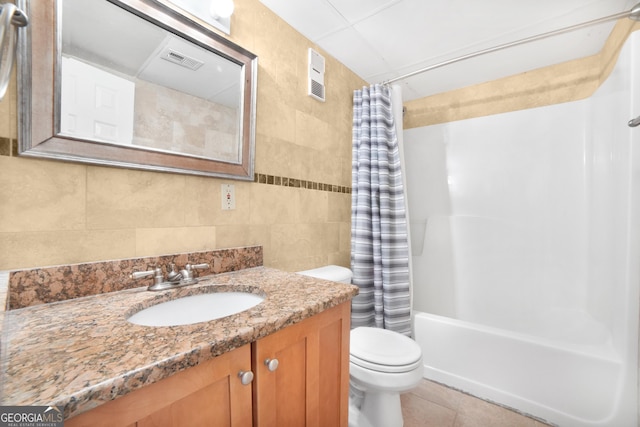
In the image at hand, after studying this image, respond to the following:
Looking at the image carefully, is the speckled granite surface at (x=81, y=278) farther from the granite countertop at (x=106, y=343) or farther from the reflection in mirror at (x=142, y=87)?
the reflection in mirror at (x=142, y=87)

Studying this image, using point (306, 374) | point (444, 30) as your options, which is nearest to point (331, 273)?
point (306, 374)

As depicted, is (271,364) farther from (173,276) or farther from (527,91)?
(527,91)

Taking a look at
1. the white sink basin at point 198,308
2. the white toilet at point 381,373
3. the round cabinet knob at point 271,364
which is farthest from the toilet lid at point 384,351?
the round cabinet knob at point 271,364

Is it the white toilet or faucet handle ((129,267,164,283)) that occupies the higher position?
faucet handle ((129,267,164,283))

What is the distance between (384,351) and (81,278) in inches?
49.3

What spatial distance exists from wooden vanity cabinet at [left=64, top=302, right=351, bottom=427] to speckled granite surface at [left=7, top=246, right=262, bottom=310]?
559 millimetres

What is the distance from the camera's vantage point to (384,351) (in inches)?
51.6

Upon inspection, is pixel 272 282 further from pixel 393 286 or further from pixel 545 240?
pixel 545 240

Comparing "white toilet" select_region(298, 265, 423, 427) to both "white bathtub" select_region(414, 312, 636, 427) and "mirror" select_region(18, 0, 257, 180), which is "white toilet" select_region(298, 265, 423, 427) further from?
"mirror" select_region(18, 0, 257, 180)

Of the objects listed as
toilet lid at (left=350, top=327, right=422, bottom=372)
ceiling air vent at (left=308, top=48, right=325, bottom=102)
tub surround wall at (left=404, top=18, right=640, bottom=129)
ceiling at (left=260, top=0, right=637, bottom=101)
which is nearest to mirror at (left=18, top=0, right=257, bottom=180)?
ceiling air vent at (left=308, top=48, right=325, bottom=102)

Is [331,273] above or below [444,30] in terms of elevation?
below

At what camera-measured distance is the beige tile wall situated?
775 mm

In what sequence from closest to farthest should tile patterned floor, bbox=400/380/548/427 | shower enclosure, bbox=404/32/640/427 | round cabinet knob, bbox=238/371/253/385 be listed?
round cabinet knob, bbox=238/371/253/385
shower enclosure, bbox=404/32/640/427
tile patterned floor, bbox=400/380/548/427

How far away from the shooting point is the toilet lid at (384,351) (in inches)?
47.7
